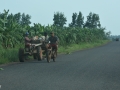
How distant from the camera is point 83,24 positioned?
9006 cm

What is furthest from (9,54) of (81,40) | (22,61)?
(81,40)

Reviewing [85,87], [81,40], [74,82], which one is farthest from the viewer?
[81,40]

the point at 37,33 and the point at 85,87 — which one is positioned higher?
the point at 37,33

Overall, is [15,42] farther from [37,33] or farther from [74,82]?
[74,82]

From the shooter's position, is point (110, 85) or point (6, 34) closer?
point (110, 85)

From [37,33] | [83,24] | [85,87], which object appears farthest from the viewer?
[83,24]

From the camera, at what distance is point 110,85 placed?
9.74 meters

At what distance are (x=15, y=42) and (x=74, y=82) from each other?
13.9m

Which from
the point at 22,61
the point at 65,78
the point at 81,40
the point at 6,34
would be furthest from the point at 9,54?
the point at 81,40

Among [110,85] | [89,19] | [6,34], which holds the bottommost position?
[110,85]

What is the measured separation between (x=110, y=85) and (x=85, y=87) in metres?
0.94

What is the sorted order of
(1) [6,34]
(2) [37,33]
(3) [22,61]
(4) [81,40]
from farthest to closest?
1. (4) [81,40]
2. (2) [37,33]
3. (1) [6,34]
4. (3) [22,61]

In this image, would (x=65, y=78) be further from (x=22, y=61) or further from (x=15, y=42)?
(x=15, y=42)

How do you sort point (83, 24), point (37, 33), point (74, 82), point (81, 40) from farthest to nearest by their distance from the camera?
1. point (83, 24)
2. point (81, 40)
3. point (37, 33)
4. point (74, 82)
